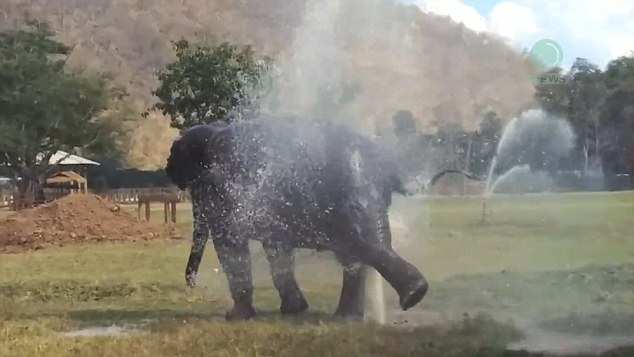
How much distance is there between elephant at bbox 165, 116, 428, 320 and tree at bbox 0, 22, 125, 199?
824 inches

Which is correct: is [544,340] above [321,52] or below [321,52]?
below

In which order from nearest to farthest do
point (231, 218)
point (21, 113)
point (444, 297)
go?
point (231, 218) < point (444, 297) < point (21, 113)

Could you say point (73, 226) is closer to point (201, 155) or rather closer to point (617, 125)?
point (201, 155)

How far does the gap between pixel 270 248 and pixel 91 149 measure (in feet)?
82.7

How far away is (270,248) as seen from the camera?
812cm

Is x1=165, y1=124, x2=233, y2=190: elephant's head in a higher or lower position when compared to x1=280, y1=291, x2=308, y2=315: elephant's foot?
higher

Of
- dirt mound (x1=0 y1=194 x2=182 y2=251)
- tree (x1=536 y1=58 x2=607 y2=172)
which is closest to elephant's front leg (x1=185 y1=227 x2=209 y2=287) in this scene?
tree (x1=536 y1=58 x2=607 y2=172)

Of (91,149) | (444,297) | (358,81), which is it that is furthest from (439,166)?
(91,149)

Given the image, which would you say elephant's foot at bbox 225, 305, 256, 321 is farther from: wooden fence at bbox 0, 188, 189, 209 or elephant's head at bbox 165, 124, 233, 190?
wooden fence at bbox 0, 188, 189, 209

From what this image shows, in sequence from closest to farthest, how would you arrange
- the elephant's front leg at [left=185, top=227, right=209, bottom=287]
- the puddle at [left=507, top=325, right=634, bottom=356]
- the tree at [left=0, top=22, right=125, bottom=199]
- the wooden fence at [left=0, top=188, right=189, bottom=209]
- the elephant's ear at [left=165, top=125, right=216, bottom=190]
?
the puddle at [left=507, top=325, right=634, bottom=356], the elephant's ear at [left=165, top=125, right=216, bottom=190], the elephant's front leg at [left=185, top=227, right=209, bottom=287], the wooden fence at [left=0, top=188, right=189, bottom=209], the tree at [left=0, top=22, right=125, bottom=199]

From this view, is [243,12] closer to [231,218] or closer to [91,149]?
[91,149]

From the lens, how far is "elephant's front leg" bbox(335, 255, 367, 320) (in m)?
7.89

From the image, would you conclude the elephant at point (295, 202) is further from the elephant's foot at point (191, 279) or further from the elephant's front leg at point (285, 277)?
the elephant's foot at point (191, 279)

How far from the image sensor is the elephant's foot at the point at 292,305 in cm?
831
